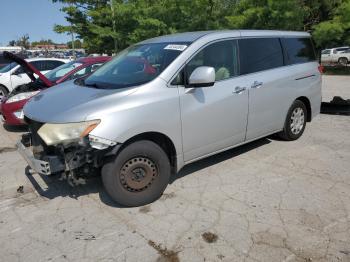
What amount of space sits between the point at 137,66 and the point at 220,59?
3.39 feet

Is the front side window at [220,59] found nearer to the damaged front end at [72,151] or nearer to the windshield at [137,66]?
the windshield at [137,66]

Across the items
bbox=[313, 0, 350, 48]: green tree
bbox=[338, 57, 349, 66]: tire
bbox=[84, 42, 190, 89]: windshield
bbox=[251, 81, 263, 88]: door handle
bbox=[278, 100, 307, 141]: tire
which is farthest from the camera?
bbox=[338, 57, 349, 66]: tire

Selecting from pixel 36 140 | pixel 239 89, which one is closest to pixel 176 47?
pixel 239 89

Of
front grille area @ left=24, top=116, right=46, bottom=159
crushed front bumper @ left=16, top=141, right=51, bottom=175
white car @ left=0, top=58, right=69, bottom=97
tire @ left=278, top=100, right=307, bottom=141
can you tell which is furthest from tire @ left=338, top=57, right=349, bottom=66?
crushed front bumper @ left=16, top=141, right=51, bottom=175

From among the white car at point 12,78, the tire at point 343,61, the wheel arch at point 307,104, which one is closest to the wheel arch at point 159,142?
the wheel arch at point 307,104

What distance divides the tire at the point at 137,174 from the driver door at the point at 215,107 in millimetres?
407

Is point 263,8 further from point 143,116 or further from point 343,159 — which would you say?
point 143,116

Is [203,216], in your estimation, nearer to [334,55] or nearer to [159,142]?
[159,142]

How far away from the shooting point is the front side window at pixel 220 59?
13.5 feet

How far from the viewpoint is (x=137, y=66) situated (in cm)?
423

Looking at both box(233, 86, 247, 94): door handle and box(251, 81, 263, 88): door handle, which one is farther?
box(251, 81, 263, 88): door handle

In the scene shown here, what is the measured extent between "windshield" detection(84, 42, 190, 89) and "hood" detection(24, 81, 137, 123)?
0.65 feet

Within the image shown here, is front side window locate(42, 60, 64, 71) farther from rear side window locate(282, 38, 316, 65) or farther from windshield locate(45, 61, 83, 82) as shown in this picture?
rear side window locate(282, 38, 316, 65)

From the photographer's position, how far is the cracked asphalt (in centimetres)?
305
